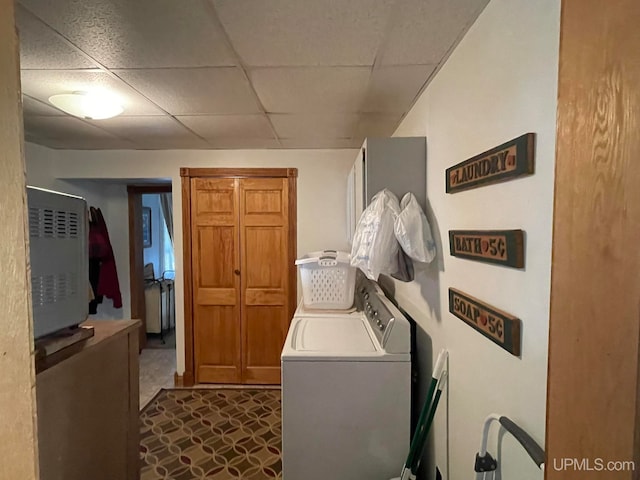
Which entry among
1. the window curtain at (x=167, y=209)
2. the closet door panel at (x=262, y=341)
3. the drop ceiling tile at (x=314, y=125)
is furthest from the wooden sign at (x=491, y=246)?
the window curtain at (x=167, y=209)

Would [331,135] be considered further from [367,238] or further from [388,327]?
[388,327]

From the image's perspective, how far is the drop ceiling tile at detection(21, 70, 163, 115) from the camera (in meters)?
1.60

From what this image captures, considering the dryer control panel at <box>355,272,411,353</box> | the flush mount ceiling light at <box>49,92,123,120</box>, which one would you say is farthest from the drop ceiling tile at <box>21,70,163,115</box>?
the dryer control panel at <box>355,272,411,353</box>

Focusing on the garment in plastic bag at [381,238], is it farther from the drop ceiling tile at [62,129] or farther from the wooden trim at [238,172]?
the drop ceiling tile at [62,129]

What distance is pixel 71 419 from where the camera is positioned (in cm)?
102

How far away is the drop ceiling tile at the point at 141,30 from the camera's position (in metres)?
1.11

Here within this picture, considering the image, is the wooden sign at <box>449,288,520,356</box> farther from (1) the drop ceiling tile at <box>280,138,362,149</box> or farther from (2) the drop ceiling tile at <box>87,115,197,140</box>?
(2) the drop ceiling tile at <box>87,115,197,140</box>

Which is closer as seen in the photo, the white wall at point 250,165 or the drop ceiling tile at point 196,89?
the drop ceiling tile at point 196,89

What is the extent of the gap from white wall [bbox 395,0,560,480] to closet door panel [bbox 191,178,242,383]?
2093 millimetres

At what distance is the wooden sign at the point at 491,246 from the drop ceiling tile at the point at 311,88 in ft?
3.12

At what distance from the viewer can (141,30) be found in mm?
1233

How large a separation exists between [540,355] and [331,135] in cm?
228

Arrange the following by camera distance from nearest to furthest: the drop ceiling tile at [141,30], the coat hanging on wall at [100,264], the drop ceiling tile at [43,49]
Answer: the drop ceiling tile at [141,30]
the drop ceiling tile at [43,49]
the coat hanging on wall at [100,264]

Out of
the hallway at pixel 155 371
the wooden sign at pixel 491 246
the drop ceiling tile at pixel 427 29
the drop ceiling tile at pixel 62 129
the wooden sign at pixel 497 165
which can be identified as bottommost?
the hallway at pixel 155 371
